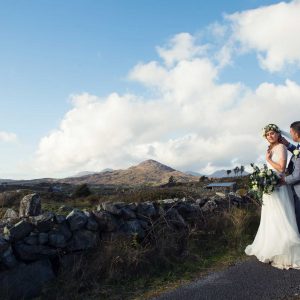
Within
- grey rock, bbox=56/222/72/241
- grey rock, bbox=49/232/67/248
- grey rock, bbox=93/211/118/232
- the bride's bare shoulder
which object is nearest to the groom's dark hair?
the bride's bare shoulder

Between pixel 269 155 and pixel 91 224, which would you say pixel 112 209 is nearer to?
pixel 91 224

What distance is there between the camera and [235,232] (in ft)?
32.8

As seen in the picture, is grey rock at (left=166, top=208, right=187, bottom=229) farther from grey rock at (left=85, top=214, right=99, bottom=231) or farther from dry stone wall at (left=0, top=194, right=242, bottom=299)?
grey rock at (left=85, top=214, right=99, bottom=231)

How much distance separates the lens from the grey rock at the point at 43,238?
732 centimetres

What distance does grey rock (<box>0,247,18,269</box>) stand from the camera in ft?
22.0

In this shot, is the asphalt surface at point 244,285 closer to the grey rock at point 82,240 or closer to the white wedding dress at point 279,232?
the white wedding dress at point 279,232

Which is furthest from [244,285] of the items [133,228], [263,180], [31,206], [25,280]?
[31,206]

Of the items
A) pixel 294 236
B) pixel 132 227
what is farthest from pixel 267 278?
pixel 132 227

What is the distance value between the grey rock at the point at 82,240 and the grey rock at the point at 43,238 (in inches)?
17.8

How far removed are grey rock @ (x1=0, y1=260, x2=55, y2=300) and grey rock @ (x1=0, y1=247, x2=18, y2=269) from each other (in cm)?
10

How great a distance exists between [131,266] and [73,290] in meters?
1.24

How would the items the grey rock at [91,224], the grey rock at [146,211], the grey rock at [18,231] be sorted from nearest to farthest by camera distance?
the grey rock at [18,231]
the grey rock at [91,224]
the grey rock at [146,211]

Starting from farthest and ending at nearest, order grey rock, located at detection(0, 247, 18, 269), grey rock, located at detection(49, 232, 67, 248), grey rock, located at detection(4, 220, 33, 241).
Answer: grey rock, located at detection(49, 232, 67, 248), grey rock, located at detection(4, 220, 33, 241), grey rock, located at detection(0, 247, 18, 269)

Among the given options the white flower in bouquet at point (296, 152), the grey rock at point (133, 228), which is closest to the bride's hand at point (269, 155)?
the white flower in bouquet at point (296, 152)
